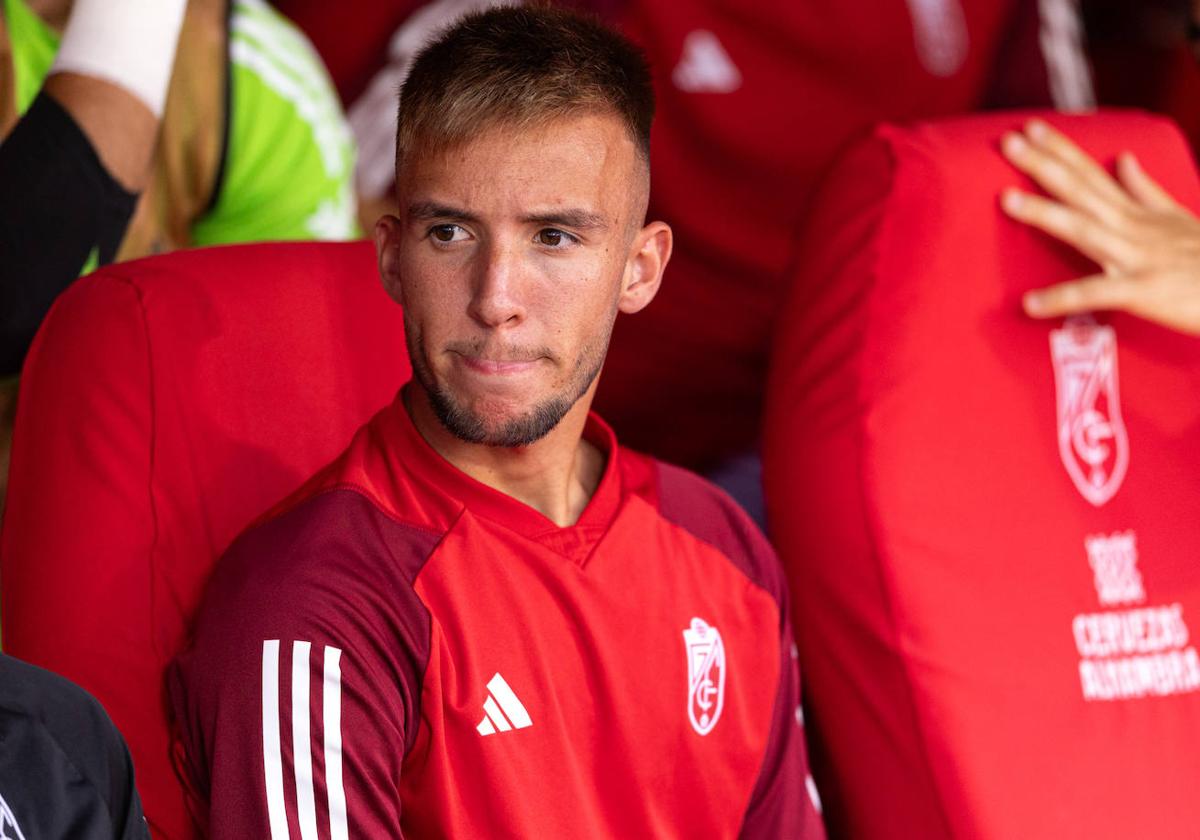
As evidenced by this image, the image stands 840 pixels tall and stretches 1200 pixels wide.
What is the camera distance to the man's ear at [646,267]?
106 centimetres

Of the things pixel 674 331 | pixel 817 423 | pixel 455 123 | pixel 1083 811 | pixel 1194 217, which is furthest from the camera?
pixel 674 331

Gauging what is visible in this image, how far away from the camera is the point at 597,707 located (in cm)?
103

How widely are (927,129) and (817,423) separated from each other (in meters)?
0.30

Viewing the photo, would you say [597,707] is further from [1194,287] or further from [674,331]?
[674,331]

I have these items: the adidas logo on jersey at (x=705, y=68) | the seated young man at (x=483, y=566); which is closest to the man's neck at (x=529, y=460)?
the seated young man at (x=483, y=566)

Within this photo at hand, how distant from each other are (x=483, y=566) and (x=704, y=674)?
0.20 m

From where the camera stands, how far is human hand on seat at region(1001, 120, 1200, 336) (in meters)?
1.33

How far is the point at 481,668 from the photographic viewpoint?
38.4 inches

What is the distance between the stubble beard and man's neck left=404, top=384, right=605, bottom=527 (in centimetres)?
3

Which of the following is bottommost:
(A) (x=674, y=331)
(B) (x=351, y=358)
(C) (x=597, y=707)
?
(C) (x=597, y=707)

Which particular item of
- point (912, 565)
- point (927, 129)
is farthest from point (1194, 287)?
point (912, 565)

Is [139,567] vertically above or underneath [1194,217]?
underneath

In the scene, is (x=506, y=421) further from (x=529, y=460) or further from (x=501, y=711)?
(x=501, y=711)

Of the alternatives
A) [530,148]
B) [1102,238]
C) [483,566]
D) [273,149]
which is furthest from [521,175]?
[273,149]
